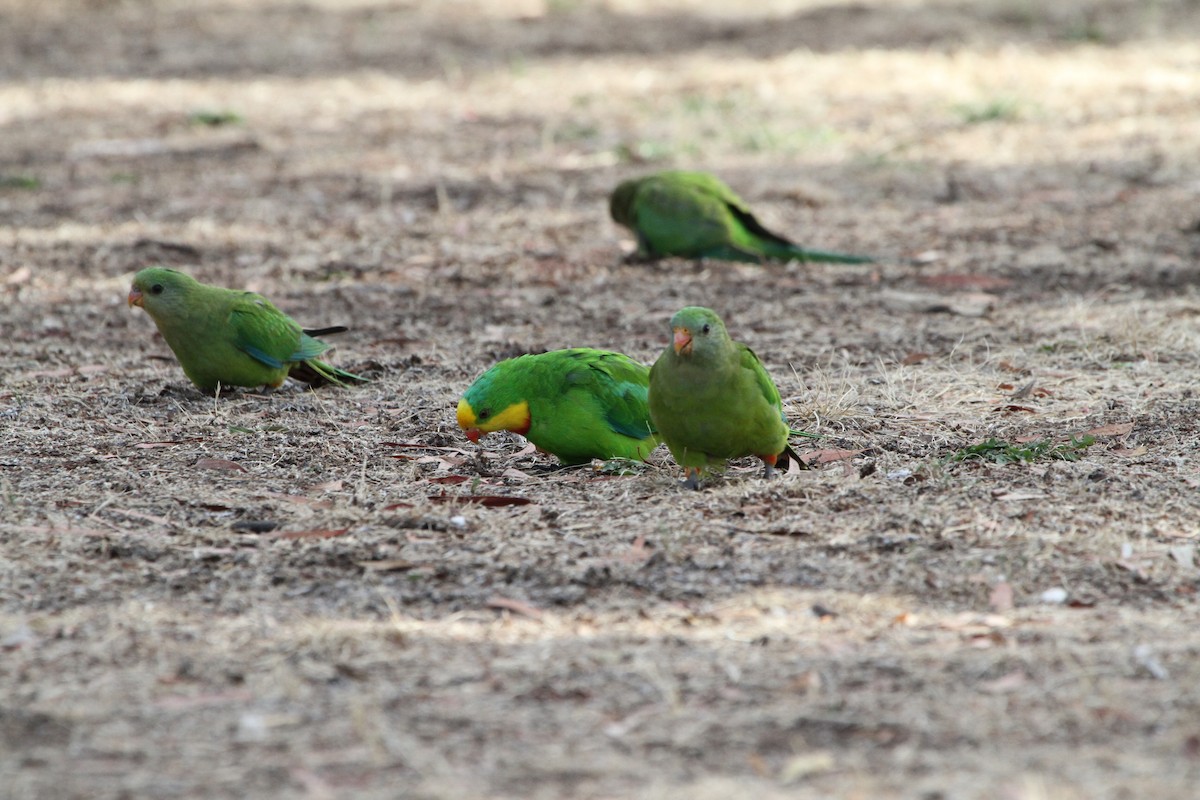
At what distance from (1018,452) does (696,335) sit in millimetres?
1145

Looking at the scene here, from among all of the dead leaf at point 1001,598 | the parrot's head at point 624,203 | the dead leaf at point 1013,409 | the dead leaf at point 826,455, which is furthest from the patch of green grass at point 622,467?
the parrot's head at point 624,203

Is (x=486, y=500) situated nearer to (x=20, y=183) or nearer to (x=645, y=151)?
(x=645, y=151)

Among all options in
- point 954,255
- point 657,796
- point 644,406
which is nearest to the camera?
point 657,796

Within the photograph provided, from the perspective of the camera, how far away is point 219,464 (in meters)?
4.39

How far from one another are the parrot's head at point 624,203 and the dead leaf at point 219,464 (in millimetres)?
3490

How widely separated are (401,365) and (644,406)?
170 cm

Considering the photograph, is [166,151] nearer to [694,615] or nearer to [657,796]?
[694,615]

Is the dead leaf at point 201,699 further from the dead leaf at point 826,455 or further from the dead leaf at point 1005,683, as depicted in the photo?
the dead leaf at point 826,455

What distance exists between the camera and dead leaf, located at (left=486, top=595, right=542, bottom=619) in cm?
331

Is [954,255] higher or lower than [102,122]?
lower

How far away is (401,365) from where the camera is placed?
5.68 m

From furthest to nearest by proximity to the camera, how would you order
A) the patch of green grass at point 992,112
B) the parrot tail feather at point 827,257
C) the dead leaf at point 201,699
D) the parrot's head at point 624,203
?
1. the patch of green grass at point 992,112
2. the parrot's head at point 624,203
3. the parrot tail feather at point 827,257
4. the dead leaf at point 201,699

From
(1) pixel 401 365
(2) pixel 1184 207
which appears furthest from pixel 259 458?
(2) pixel 1184 207

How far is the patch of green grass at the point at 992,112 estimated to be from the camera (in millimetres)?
9969
